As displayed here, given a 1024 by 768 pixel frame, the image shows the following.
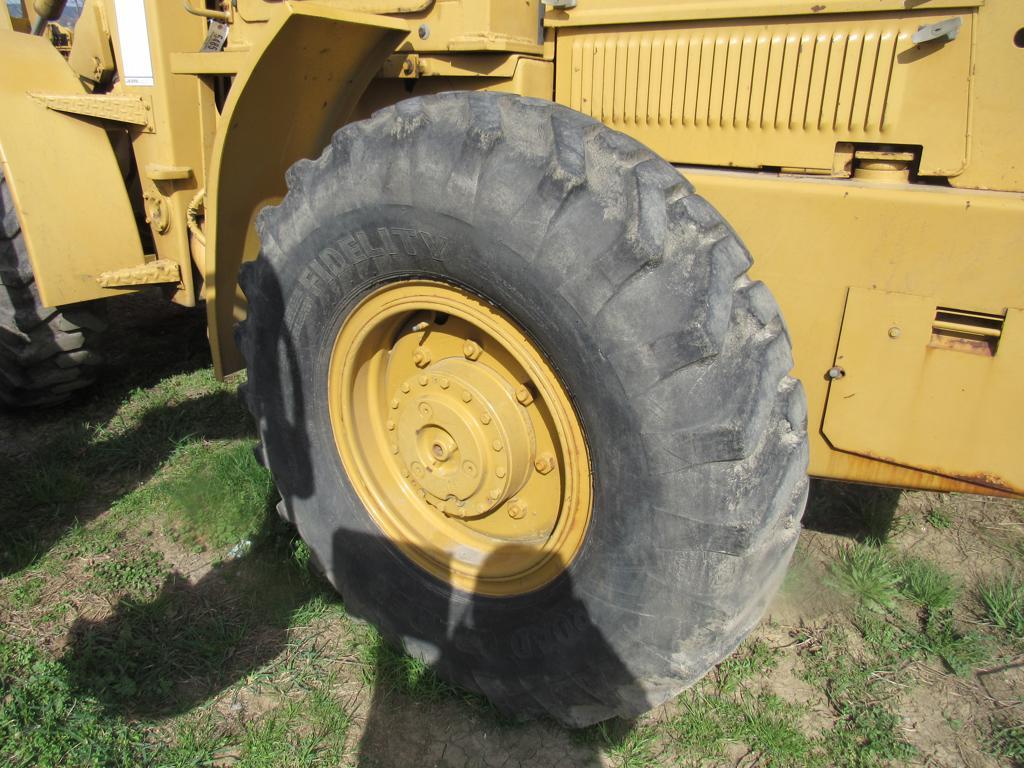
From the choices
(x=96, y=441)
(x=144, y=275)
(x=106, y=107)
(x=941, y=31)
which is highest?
(x=941, y=31)

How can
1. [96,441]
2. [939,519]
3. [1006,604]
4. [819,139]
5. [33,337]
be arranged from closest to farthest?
[819,139] < [1006,604] < [939,519] < [33,337] < [96,441]

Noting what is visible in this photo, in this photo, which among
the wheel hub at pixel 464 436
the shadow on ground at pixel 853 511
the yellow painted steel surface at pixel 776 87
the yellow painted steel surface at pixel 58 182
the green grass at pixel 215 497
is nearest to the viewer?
the yellow painted steel surface at pixel 776 87

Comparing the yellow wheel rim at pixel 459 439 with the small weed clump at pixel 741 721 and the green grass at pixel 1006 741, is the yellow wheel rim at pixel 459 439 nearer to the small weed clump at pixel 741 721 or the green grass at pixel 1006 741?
the small weed clump at pixel 741 721

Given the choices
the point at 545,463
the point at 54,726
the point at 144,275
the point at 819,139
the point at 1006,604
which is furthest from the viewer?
the point at 144,275

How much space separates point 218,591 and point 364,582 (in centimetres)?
76

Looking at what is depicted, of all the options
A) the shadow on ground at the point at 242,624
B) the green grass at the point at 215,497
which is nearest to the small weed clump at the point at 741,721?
the shadow on ground at the point at 242,624

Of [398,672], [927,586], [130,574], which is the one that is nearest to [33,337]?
[130,574]

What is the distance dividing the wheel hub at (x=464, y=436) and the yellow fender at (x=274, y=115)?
905 millimetres

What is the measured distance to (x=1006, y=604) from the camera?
116 inches

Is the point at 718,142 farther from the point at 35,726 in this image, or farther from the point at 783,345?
the point at 35,726

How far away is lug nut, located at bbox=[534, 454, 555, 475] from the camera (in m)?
2.19

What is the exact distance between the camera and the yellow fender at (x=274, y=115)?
89.2 inches

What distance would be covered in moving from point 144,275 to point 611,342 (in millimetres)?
2531

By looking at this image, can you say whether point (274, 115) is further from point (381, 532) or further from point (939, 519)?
point (939, 519)
